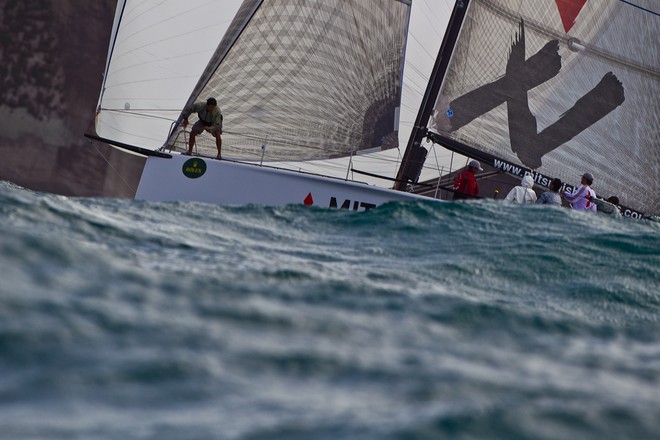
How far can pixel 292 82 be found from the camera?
10977 mm

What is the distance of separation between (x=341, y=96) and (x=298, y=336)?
7.94 m

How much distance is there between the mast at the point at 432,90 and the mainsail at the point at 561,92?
1.9 inches

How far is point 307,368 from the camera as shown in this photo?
2943mm

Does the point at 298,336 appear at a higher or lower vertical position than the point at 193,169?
lower

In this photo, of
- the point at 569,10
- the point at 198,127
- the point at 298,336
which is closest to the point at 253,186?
the point at 198,127

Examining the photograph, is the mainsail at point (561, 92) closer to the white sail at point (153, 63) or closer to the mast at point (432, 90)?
the mast at point (432, 90)

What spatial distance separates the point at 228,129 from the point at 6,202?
246 inches

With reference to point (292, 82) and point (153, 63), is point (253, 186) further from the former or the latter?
point (153, 63)

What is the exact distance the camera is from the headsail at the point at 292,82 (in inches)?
431

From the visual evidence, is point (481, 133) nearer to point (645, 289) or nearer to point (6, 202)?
point (645, 289)

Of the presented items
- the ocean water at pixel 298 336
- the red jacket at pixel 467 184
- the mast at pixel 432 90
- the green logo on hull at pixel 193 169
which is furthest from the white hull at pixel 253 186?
the ocean water at pixel 298 336

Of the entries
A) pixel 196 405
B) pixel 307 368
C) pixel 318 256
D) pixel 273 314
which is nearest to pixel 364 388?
pixel 307 368

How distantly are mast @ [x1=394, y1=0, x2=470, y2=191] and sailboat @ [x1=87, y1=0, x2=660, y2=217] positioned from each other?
0.01 meters

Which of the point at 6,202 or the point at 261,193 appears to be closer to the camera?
the point at 6,202
